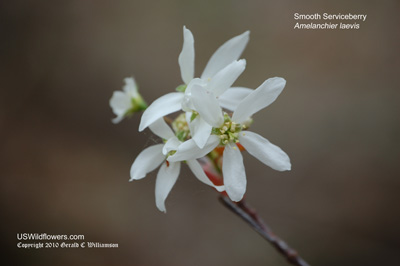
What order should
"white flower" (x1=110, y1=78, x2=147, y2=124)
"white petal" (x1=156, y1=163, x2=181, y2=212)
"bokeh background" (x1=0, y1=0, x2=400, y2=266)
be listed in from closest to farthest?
"white petal" (x1=156, y1=163, x2=181, y2=212) → "white flower" (x1=110, y1=78, x2=147, y2=124) → "bokeh background" (x1=0, y1=0, x2=400, y2=266)

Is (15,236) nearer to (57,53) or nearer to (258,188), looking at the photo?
(57,53)

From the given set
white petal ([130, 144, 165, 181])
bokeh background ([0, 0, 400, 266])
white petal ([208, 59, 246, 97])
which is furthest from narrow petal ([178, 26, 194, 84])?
bokeh background ([0, 0, 400, 266])

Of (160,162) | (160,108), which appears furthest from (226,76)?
(160,162)

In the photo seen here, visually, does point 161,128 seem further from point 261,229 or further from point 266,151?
point 261,229

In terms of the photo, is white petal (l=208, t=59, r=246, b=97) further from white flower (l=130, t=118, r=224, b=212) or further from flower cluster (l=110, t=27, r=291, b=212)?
white flower (l=130, t=118, r=224, b=212)

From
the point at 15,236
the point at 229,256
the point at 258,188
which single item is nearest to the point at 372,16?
the point at 258,188


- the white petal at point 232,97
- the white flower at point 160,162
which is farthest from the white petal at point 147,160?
the white petal at point 232,97
